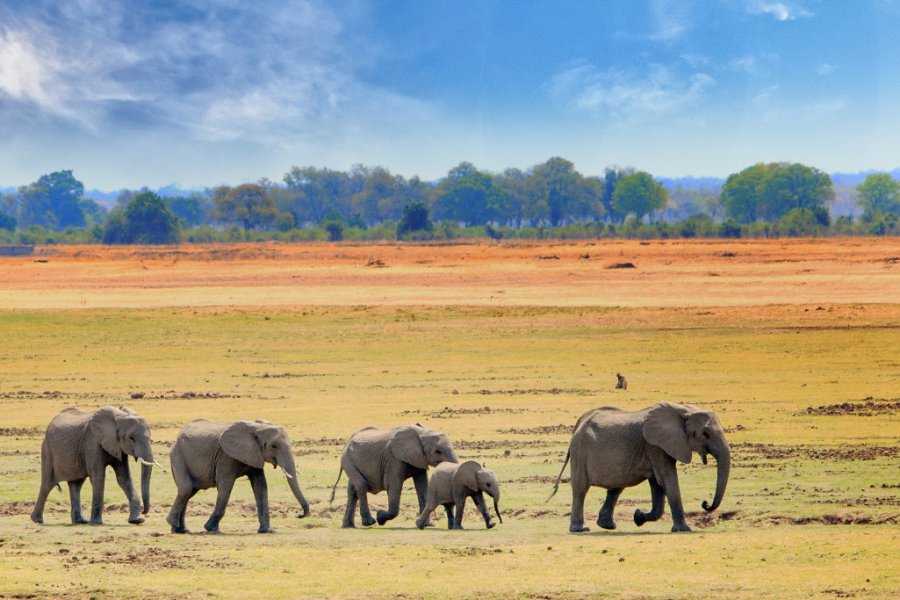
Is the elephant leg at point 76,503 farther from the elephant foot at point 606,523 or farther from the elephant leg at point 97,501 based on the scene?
the elephant foot at point 606,523

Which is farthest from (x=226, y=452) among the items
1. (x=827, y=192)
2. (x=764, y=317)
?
(x=827, y=192)

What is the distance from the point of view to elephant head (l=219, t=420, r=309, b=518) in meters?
15.9

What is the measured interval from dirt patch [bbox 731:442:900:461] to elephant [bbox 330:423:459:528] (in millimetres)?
5767

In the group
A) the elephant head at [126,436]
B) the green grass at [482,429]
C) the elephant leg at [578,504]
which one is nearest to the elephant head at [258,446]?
the green grass at [482,429]

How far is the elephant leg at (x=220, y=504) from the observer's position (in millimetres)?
16141

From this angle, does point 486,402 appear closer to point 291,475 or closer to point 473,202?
point 291,475

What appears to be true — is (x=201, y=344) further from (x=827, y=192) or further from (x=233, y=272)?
(x=827, y=192)

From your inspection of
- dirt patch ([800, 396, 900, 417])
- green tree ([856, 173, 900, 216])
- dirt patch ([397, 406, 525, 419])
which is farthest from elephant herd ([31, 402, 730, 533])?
green tree ([856, 173, 900, 216])

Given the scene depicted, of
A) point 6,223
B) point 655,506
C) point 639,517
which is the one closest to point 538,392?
point 655,506

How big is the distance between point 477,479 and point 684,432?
7.56ft

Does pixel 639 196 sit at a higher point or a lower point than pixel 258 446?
higher

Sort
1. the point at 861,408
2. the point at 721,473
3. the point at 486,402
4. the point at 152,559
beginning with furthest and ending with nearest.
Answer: the point at 486,402 → the point at 861,408 → the point at 721,473 → the point at 152,559

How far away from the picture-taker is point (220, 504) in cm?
1620

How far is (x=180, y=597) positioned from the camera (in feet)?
40.6
